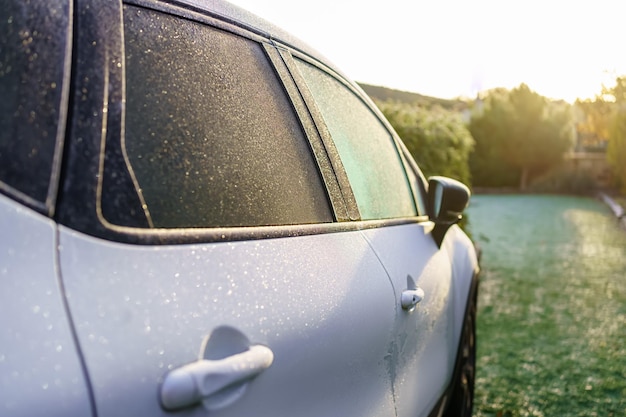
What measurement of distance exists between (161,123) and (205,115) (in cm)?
15

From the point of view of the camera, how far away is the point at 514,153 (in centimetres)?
2995

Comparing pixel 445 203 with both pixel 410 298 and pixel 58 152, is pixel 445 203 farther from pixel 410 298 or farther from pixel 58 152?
pixel 58 152

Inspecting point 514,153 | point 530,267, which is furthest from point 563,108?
point 530,267

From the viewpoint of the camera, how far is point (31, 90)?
113cm

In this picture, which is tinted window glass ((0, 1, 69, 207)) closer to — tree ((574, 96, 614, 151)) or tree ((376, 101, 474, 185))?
tree ((376, 101, 474, 185))

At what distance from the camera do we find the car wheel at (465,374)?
3.09 metres

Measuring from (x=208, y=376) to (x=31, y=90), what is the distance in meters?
0.55

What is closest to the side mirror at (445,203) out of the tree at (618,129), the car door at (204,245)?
the car door at (204,245)

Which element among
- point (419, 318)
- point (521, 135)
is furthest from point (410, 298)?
point (521, 135)

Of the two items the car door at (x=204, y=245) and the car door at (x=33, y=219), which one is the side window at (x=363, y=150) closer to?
the car door at (x=204, y=245)

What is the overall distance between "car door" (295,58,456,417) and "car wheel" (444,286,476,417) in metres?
0.24

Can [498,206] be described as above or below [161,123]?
below

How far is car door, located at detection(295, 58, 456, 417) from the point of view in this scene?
208 cm

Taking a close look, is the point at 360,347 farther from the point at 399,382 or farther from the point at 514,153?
the point at 514,153
